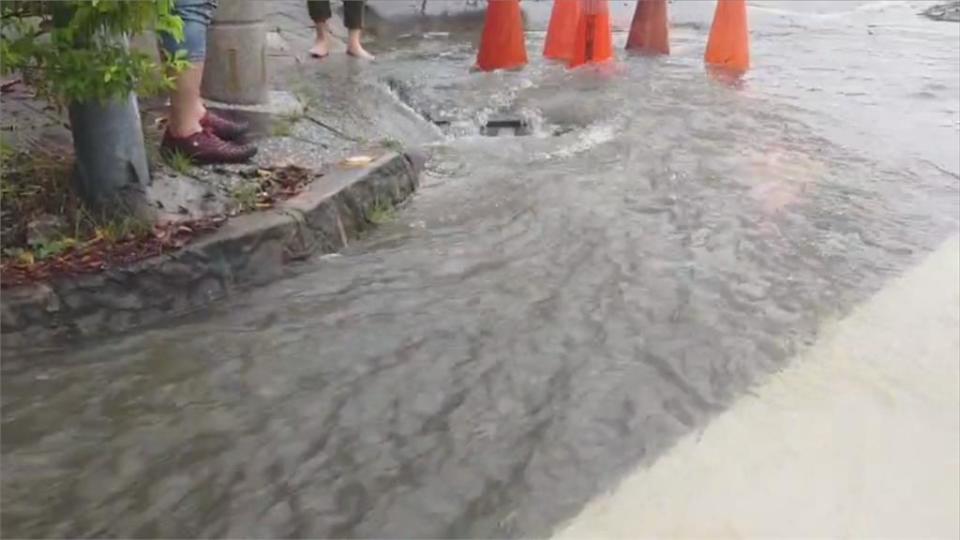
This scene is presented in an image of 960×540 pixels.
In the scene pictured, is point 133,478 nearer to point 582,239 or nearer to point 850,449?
point 850,449

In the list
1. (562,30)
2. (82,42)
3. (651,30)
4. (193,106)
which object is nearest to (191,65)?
(193,106)

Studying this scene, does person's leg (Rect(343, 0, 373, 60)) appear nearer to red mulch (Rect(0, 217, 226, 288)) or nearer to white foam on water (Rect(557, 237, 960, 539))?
red mulch (Rect(0, 217, 226, 288))

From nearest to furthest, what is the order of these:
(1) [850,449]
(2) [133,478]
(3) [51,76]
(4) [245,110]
Answer: (2) [133,478], (1) [850,449], (3) [51,76], (4) [245,110]

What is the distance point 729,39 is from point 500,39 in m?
1.91

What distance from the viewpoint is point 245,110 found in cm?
565

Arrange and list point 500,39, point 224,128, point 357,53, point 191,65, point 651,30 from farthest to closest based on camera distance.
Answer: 1. point 651,30
2. point 500,39
3. point 357,53
4. point 224,128
5. point 191,65

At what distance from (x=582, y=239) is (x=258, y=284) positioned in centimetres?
142

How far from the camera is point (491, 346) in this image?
3699mm

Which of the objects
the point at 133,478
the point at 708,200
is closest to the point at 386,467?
the point at 133,478

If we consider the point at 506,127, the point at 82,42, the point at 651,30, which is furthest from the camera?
the point at 651,30

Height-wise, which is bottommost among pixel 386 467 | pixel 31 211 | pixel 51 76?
pixel 386 467

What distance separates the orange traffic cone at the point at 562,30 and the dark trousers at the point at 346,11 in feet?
6.09

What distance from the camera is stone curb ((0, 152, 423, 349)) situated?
Result: 3.51m

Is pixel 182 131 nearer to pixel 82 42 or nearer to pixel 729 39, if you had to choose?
pixel 82 42
